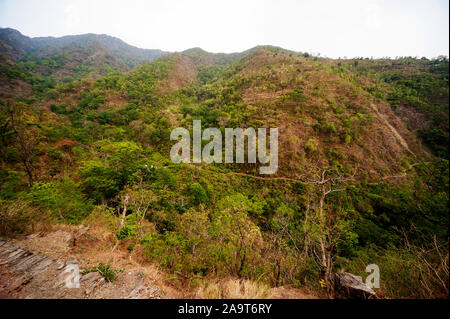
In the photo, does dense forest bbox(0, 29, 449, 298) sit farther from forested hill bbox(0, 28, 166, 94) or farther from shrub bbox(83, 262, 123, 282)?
shrub bbox(83, 262, 123, 282)

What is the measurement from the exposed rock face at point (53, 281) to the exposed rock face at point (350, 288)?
5.34m

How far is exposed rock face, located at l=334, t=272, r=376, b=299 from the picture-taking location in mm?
3914

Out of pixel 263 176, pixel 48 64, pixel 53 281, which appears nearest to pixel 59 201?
pixel 53 281

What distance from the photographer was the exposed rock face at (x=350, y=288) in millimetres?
3914

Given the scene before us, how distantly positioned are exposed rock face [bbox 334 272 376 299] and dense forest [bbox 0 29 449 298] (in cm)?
31

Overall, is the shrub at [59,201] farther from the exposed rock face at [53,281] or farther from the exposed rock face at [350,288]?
the exposed rock face at [350,288]

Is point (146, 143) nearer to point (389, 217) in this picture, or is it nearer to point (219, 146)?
point (219, 146)

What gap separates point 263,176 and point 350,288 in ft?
63.0

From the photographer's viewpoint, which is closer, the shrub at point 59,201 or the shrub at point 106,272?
the shrub at point 106,272

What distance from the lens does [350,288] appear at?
4105 millimetres

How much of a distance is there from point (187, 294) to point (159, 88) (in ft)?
188

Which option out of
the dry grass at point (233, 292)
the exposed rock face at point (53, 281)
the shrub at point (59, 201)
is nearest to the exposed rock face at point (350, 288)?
the dry grass at point (233, 292)

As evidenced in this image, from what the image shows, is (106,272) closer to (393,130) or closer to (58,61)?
(393,130)

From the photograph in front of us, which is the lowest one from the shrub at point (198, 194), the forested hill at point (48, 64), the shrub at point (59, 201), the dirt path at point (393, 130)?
the shrub at point (198, 194)
